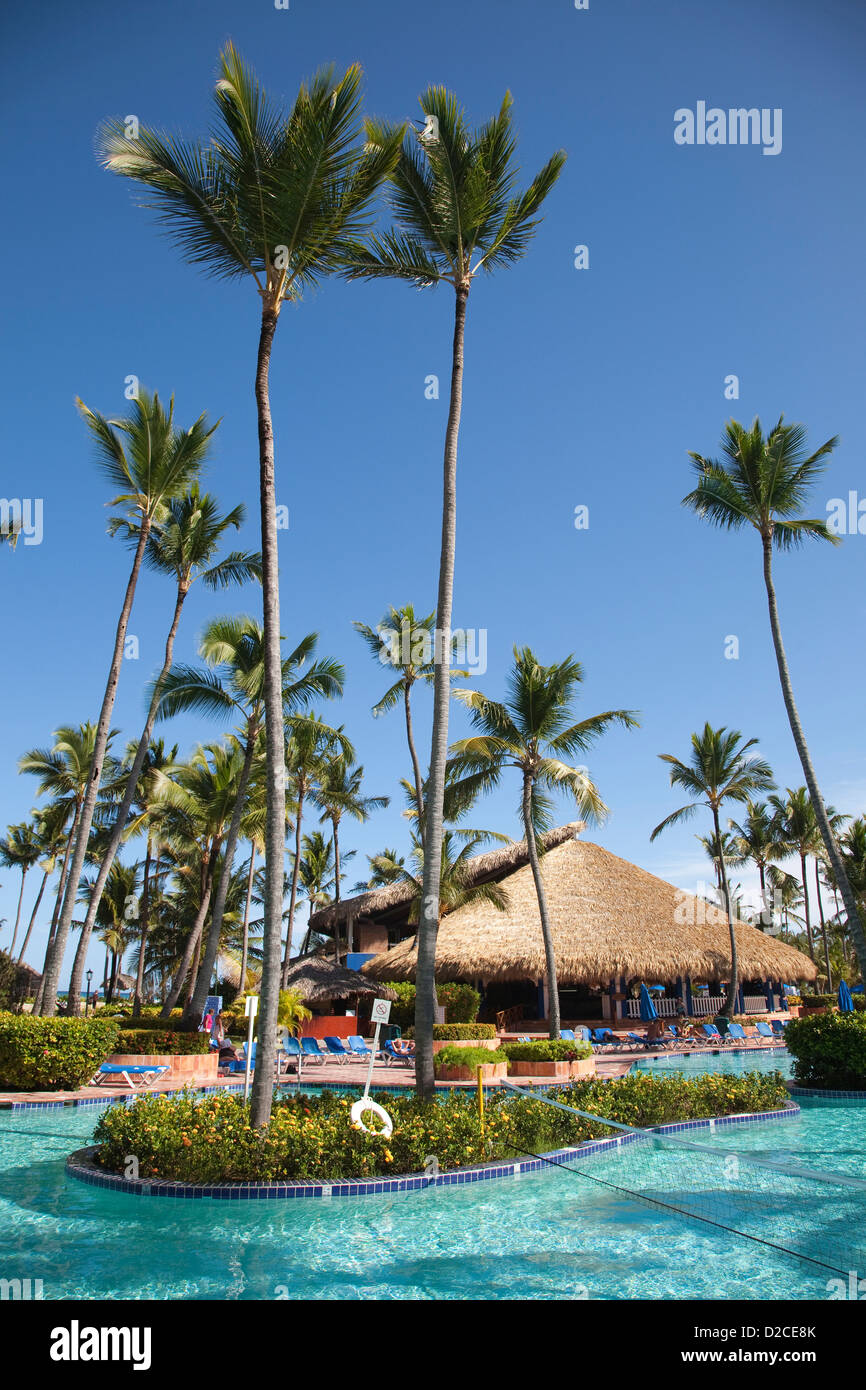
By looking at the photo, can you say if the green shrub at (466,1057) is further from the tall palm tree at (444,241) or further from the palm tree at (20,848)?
the palm tree at (20,848)

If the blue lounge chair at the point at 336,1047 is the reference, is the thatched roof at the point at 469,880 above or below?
above

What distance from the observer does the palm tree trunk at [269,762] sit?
8719 millimetres

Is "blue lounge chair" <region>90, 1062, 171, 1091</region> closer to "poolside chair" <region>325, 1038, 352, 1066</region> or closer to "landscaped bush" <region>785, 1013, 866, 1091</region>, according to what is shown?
"poolside chair" <region>325, 1038, 352, 1066</region>

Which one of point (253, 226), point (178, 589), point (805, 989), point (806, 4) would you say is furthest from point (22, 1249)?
point (805, 989)

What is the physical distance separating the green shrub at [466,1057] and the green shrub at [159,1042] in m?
4.93

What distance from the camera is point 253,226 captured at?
988cm

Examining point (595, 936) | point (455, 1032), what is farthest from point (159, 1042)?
point (595, 936)

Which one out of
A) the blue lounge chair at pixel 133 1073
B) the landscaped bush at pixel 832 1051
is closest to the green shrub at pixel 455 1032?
the blue lounge chair at pixel 133 1073

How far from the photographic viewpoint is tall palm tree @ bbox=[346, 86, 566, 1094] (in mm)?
10477

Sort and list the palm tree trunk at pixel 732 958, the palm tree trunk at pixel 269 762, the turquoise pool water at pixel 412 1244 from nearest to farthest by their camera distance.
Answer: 1. the turquoise pool water at pixel 412 1244
2. the palm tree trunk at pixel 269 762
3. the palm tree trunk at pixel 732 958

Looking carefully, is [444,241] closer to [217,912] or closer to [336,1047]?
[217,912]

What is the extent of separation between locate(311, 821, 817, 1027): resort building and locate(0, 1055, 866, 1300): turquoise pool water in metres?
18.3

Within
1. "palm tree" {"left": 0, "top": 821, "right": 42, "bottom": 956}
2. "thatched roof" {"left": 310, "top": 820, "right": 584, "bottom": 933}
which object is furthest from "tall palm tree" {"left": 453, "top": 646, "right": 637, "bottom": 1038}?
"palm tree" {"left": 0, "top": 821, "right": 42, "bottom": 956}

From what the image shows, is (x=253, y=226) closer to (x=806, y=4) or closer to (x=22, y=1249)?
(x=806, y=4)
